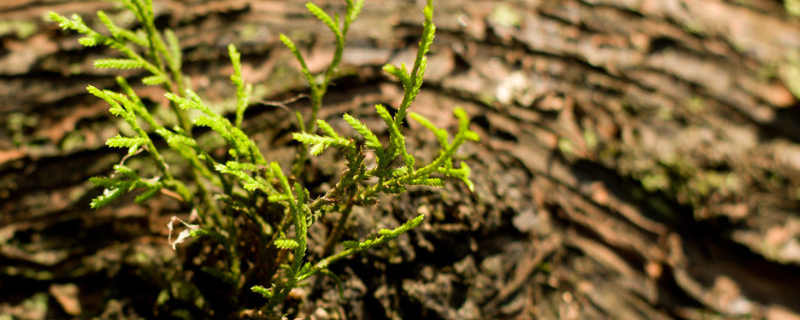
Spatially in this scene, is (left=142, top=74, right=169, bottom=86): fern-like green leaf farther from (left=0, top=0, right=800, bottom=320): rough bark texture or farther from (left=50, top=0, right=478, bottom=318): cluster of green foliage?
(left=0, top=0, right=800, bottom=320): rough bark texture

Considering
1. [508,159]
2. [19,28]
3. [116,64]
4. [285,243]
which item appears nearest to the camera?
[285,243]

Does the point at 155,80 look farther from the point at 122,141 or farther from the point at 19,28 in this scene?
the point at 19,28

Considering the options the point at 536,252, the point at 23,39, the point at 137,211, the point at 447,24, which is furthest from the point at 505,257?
the point at 23,39

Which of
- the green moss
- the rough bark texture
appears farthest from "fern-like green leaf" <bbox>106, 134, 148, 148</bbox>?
the green moss

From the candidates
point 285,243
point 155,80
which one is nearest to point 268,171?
point 285,243

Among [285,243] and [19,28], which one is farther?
[19,28]

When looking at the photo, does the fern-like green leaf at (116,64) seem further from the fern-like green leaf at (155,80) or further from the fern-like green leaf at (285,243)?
the fern-like green leaf at (285,243)
